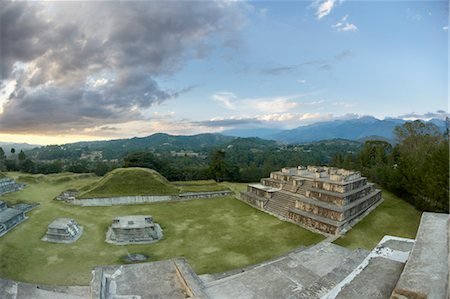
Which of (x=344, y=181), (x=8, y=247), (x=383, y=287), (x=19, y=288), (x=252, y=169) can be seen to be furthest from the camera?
(x=252, y=169)

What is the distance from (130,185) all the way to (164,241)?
1044 cm

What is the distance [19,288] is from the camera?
913 centimetres

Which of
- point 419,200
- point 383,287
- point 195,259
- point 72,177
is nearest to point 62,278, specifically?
point 195,259

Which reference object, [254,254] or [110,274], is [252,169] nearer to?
[254,254]

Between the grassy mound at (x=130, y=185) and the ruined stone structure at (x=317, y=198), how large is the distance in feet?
23.3

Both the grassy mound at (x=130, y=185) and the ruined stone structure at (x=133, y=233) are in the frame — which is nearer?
the ruined stone structure at (x=133, y=233)

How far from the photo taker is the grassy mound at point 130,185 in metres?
22.2

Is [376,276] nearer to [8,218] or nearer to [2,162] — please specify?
[8,218]

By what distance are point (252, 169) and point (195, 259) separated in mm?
28356

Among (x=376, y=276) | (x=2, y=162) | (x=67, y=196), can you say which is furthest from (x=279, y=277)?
(x=2, y=162)

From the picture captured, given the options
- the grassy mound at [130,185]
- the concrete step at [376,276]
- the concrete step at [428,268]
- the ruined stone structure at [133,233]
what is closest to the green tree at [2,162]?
the grassy mound at [130,185]

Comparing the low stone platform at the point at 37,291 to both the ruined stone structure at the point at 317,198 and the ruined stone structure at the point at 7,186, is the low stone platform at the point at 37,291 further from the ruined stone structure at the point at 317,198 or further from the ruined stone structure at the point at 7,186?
the ruined stone structure at the point at 7,186

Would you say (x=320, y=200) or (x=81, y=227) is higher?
(x=320, y=200)

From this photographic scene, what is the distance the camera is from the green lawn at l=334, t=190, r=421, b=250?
13.7 meters
